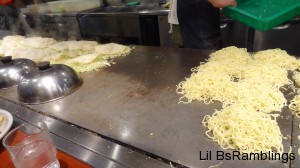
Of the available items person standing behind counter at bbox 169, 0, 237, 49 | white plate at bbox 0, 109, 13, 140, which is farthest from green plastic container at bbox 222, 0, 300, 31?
white plate at bbox 0, 109, 13, 140

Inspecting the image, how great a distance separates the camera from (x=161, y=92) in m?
1.92

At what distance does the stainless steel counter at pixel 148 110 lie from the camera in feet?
4.26

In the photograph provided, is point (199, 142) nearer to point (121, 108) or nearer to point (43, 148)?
point (121, 108)

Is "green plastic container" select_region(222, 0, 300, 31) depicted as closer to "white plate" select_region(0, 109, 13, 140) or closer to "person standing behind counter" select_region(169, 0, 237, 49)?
"person standing behind counter" select_region(169, 0, 237, 49)

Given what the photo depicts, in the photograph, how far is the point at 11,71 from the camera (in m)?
2.47

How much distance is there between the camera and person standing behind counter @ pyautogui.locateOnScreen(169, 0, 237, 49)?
9.53 ft

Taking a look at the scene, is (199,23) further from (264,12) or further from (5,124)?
(5,124)

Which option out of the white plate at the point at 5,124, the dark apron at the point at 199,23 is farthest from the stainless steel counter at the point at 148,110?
the dark apron at the point at 199,23

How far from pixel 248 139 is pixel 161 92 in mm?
846

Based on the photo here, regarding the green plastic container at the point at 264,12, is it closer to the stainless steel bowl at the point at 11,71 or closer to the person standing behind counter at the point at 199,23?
the person standing behind counter at the point at 199,23

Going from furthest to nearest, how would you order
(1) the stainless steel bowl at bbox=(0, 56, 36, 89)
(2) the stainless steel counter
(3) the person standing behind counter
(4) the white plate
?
(3) the person standing behind counter < (1) the stainless steel bowl at bbox=(0, 56, 36, 89) < (4) the white plate < (2) the stainless steel counter

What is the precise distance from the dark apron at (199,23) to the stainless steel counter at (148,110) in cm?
44

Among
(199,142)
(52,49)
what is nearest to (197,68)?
(199,142)

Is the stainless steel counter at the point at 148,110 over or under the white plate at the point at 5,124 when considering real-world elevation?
under
